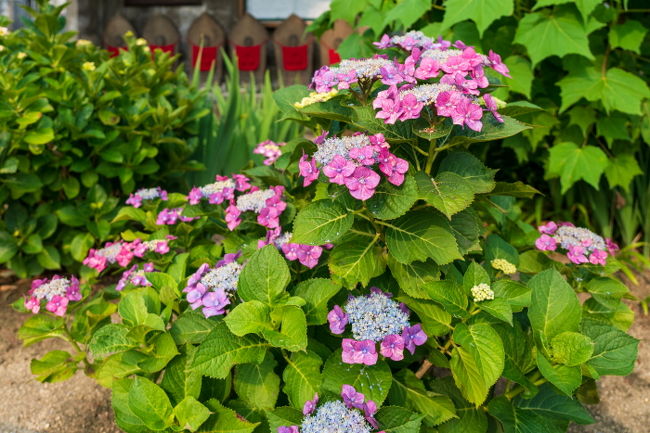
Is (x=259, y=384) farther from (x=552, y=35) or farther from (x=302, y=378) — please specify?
(x=552, y=35)

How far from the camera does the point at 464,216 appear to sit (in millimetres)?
1130

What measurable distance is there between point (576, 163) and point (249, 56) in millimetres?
4000

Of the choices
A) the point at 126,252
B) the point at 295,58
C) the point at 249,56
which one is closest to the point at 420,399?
the point at 126,252

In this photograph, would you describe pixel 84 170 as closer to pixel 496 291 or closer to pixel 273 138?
pixel 273 138

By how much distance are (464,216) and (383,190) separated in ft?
0.72

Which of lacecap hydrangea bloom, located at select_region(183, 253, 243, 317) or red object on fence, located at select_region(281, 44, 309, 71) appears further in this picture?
red object on fence, located at select_region(281, 44, 309, 71)

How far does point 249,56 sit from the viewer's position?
18.2ft

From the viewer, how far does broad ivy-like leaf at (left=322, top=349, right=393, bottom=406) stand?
3.26ft

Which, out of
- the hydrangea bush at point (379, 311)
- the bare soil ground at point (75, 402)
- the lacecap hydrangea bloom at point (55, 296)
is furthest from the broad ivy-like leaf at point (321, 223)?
the bare soil ground at point (75, 402)

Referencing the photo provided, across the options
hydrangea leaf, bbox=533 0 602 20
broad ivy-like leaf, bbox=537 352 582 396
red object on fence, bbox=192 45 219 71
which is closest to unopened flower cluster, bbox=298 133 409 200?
broad ivy-like leaf, bbox=537 352 582 396

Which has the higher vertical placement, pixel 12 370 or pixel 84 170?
pixel 84 170

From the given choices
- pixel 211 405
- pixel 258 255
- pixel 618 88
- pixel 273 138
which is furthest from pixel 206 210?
pixel 618 88

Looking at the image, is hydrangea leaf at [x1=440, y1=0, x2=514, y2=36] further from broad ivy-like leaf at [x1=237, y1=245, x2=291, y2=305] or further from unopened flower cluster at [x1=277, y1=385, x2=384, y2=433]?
unopened flower cluster at [x1=277, y1=385, x2=384, y2=433]

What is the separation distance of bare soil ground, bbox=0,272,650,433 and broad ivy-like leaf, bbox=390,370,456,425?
685mm
